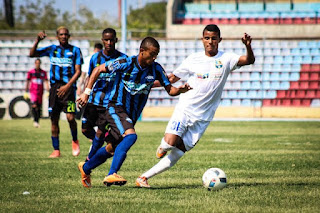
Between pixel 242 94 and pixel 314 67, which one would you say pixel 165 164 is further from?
pixel 314 67

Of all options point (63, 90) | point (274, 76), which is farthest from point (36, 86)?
point (274, 76)

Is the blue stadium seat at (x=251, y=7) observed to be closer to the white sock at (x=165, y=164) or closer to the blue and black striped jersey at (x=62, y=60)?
the blue and black striped jersey at (x=62, y=60)

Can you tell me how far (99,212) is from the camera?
199 inches

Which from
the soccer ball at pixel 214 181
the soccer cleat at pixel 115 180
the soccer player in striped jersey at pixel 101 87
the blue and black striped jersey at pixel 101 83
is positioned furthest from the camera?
the blue and black striped jersey at pixel 101 83

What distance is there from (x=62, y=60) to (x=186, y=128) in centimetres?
407

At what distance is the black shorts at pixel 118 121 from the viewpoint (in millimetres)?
6340

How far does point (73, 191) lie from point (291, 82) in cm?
1930

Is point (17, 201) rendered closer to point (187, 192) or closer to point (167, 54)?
point (187, 192)

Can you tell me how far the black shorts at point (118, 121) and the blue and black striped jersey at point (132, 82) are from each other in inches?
3.4

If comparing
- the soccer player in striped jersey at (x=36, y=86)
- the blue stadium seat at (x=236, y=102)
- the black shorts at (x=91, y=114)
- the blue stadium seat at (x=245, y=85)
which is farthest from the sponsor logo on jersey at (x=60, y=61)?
the blue stadium seat at (x=245, y=85)

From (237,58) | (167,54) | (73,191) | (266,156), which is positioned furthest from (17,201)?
(167,54)

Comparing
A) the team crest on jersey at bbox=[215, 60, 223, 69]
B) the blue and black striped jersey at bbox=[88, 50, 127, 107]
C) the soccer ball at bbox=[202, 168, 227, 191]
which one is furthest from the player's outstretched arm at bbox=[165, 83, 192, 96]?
the blue and black striped jersey at bbox=[88, 50, 127, 107]

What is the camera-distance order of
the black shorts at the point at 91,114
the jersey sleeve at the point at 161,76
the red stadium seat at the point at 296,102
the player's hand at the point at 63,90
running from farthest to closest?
the red stadium seat at the point at 296,102 < the player's hand at the point at 63,90 < the black shorts at the point at 91,114 < the jersey sleeve at the point at 161,76

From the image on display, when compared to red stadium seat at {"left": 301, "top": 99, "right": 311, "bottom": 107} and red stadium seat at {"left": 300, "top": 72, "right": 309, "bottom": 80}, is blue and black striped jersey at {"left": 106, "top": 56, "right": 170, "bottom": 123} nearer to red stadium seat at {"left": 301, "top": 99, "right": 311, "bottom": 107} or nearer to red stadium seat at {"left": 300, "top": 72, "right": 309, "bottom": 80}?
red stadium seat at {"left": 301, "top": 99, "right": 311, "bottom": 107}
